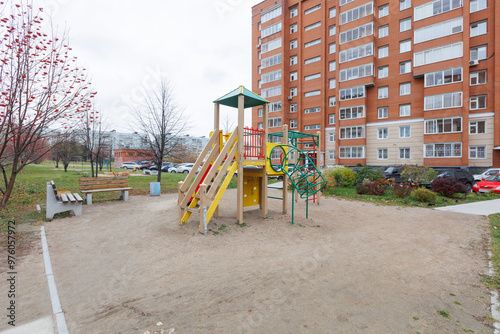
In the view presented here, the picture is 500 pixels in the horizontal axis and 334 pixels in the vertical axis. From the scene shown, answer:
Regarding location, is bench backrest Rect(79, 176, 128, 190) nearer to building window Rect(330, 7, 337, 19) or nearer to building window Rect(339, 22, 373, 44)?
building window Rect(339, 22, 373, 44)

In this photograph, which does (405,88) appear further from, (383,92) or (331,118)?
(331,118)

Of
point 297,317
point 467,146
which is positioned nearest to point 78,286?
point 297,317

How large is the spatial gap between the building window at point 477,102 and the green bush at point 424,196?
21.0m

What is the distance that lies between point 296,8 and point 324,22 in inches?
259

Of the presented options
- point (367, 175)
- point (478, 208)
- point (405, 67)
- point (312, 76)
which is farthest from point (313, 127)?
point (478, 208)

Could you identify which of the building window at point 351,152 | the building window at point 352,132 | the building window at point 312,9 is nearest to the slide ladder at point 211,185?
the building window at point 351,152

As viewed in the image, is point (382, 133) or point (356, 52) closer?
point (382, 133)

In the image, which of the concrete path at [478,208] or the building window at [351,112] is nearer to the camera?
the concrete path at [478,208]

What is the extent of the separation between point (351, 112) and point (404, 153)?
317 inches

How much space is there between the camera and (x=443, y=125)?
1029 inches

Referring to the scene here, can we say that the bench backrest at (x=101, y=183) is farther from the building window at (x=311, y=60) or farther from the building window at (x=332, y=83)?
the building window at (x=311, y=60)

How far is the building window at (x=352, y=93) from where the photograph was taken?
31.9 meters

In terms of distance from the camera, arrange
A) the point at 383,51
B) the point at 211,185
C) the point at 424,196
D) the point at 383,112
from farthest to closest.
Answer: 1. the point at 383,51
2. the point at 383,112
3. the point at 424,196
4. the point at 211,185

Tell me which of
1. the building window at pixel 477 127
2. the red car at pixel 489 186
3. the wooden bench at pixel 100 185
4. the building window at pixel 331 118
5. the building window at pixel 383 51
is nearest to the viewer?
the wooden bench at pixel 100 185
